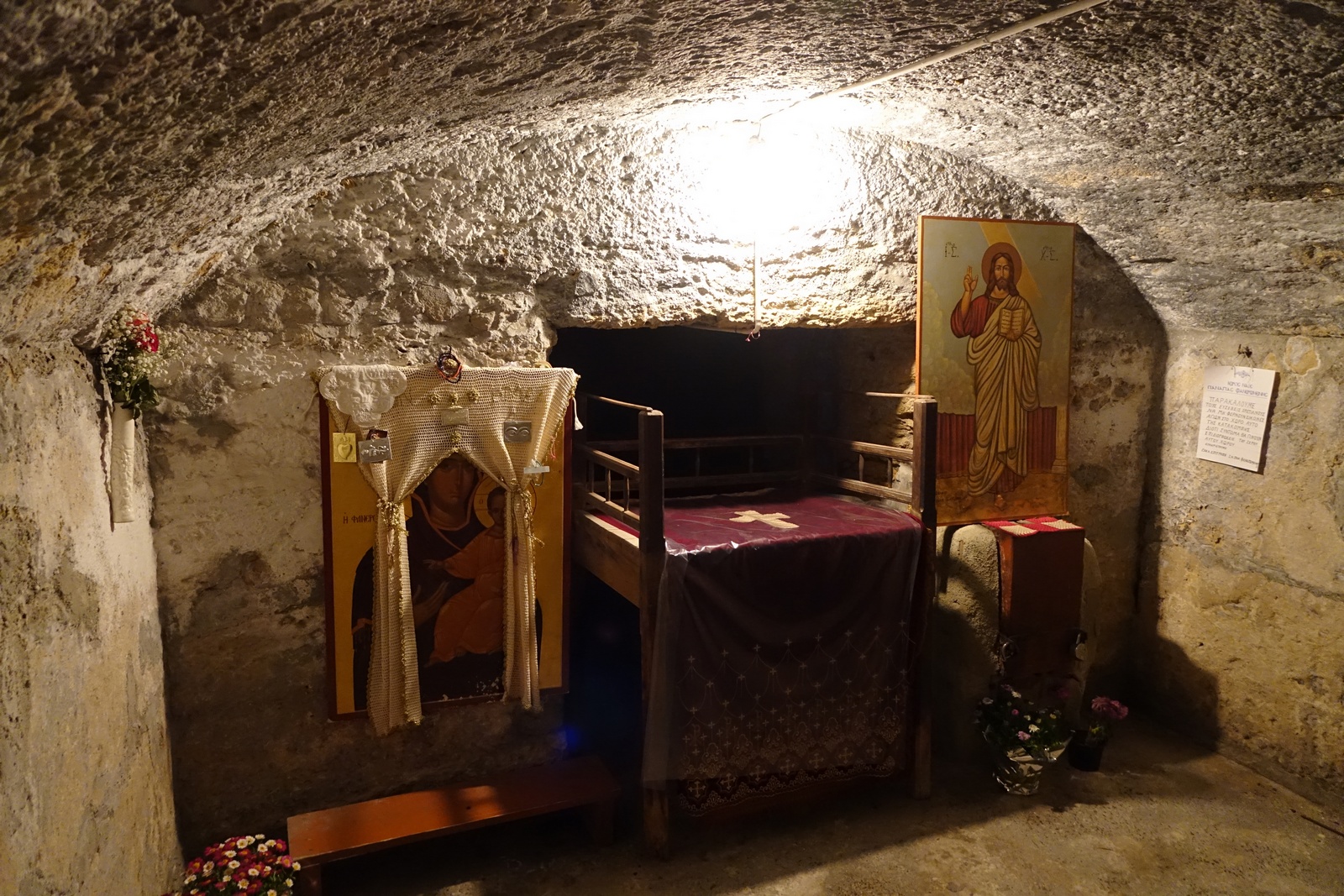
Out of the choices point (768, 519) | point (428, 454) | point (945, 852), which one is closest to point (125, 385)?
point (428, 454)

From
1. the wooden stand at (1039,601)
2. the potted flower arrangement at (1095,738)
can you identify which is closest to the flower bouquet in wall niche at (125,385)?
the wooden stand at (1039,601)

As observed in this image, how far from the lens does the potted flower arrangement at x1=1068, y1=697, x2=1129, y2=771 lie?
3848 millimetres

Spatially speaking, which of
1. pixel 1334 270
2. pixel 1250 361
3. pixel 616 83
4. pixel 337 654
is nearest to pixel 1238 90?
pixel 1334 270

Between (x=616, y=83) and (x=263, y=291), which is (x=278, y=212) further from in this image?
(x=616, y=83)

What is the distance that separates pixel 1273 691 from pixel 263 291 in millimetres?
4076

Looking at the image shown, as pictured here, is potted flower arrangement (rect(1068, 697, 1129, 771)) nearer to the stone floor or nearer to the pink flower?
the pink flower

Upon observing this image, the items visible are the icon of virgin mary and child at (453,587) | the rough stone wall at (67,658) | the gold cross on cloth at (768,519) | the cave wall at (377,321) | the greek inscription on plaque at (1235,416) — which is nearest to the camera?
the rough stone wall at (67,658)

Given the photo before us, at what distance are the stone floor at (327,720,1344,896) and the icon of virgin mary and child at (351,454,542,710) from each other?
57 cm

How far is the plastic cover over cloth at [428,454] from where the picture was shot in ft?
10.1

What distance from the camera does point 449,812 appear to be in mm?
3156

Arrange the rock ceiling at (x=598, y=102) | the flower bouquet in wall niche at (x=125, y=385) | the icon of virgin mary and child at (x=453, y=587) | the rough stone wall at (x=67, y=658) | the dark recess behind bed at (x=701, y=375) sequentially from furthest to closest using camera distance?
the dark recess behind bed at (x=701, y=375), the icon of virgin mary and child at (x=453, y=587), the flower bouquet in wall niche at (x=125, y=385), the rough stone wall at (x=67, y=658), the rock ceiling at (x=598, y=102)

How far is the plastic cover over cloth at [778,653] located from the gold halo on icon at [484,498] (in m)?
0.64

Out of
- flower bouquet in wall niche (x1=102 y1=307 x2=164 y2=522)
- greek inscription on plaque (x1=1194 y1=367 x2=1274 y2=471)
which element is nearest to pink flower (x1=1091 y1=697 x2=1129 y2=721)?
greek inscription on plaque (x1=1194 y1=367 x2=1274 y2=471)

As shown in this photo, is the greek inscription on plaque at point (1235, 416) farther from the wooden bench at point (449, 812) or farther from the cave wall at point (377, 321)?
the wooden bench at point (449, 812)
